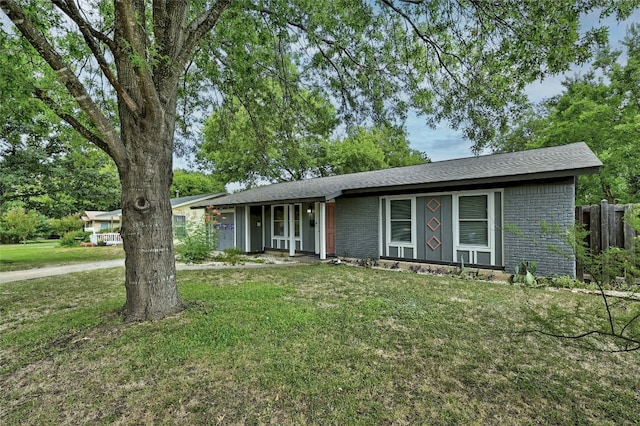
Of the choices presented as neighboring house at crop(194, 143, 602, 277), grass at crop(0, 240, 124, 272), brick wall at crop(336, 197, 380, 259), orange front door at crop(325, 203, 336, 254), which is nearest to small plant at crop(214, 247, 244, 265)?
neighboring house at crop(194, 143, 602, 277)

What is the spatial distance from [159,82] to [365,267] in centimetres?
708

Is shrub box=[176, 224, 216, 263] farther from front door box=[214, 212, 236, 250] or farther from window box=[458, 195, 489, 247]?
window box=[458, 195, 489, 247]

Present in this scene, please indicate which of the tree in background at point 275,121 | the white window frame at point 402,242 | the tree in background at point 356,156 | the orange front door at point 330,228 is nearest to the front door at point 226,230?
the tree in background at point 275,121

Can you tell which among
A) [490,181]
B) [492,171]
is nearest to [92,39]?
[490,181]

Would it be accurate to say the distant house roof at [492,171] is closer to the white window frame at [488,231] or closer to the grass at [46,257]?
the white window frame at [488,231]

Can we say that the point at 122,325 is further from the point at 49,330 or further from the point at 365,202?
the point at 365,202

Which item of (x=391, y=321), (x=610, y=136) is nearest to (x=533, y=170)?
(x=391, y=321)

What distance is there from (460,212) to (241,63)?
22.2 ft

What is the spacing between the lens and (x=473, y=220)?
27.3 ft

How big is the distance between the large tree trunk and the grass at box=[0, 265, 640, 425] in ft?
1.11

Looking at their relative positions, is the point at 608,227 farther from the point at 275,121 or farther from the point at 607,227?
the point at 275,121

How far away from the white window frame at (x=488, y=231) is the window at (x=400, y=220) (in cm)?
137

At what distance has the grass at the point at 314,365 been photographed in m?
2.39

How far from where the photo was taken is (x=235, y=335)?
3.85m
